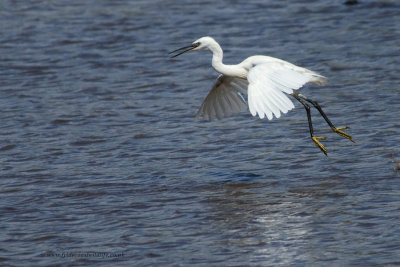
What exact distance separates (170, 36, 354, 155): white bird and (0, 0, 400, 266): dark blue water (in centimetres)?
43

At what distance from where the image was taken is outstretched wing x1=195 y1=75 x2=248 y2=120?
877cm

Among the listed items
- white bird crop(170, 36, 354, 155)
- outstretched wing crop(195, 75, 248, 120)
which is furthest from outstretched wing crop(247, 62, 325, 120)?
outstretched wing crop(195, 75, 248, 120)

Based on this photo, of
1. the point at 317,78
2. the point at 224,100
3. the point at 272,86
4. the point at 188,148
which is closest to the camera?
the point at 272,86

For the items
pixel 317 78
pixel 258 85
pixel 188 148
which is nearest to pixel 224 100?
pixel 188 148

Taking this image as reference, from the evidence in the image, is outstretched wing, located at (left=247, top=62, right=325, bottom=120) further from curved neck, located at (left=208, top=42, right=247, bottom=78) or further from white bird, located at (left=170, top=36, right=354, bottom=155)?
curved neck, located at (left=208, top=42, right=247, bottom=78)

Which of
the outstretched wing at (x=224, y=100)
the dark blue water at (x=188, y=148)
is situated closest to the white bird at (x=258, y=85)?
the outstretched wing at (x=224, y=100)

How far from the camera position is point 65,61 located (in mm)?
12922

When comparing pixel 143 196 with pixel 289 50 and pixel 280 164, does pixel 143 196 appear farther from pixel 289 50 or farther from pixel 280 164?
pixel 289 50

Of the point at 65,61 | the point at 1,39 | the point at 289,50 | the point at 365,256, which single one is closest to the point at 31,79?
the point at 65,61

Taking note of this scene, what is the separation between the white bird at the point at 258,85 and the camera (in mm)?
6984

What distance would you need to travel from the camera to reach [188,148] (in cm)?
898

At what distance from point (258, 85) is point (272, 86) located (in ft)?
0.38

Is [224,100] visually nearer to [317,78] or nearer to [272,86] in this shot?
[317,78]

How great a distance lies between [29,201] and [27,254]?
1.26 meters
